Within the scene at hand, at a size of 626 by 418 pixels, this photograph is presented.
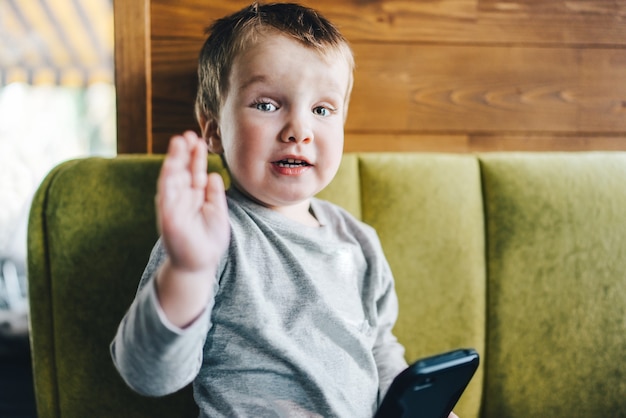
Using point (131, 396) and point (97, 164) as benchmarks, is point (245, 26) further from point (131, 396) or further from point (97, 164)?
point (131, 396)

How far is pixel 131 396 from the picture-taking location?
0.84m

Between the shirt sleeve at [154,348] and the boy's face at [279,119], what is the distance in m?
0.24

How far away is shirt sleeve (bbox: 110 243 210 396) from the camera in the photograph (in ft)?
1.58

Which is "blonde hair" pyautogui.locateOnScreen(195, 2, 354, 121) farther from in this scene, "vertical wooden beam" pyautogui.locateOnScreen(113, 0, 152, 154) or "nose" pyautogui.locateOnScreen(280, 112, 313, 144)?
"vertical wooden beam" pyautogui.locateOnScreen(113, 0, 152, 154)

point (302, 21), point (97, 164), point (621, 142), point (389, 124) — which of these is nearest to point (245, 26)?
point (302, 21)

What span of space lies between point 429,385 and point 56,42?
1.29 metres

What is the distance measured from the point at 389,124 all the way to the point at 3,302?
43.5 inches

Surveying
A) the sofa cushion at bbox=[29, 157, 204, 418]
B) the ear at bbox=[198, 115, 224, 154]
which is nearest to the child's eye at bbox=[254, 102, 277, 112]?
the ear at bbox=[198, 115, 224, 154]

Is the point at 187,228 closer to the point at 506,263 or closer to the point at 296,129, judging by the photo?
the point at 296,129

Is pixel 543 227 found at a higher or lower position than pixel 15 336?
higher

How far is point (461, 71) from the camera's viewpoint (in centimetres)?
114

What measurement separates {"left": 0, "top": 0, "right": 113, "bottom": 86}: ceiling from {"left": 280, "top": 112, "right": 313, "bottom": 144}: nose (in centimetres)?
68

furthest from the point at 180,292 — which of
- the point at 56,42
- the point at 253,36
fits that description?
the point at 56,42

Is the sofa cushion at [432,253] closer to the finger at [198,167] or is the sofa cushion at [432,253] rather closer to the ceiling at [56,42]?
the finger at [198,167]
